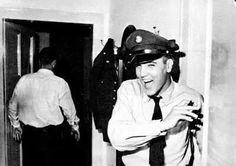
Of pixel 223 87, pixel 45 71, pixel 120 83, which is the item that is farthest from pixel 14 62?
pixel 223 87

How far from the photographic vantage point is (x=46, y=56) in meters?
1.47

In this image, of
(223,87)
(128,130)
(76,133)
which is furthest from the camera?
(76,133)

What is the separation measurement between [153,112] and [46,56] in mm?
904

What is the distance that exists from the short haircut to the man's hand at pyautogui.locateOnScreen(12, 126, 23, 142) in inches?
14.6

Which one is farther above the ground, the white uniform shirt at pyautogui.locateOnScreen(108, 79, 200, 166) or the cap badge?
the cap badge

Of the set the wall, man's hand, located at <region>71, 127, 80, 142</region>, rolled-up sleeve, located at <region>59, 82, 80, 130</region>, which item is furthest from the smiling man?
man's hand, located at <region>71, 127, 80, 142</region>

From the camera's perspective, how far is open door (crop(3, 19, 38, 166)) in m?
1.33

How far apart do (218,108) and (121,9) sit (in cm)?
103

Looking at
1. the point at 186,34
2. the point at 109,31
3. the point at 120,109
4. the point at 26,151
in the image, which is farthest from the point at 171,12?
the point at 26,151

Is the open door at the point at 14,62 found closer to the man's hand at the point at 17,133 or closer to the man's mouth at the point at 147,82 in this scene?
the man's hand at the point at 17,133

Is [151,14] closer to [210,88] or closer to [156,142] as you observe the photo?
[156,142]

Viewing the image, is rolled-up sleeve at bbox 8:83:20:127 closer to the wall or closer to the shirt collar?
the shirt collar

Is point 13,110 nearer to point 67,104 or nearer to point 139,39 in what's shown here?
point 67,104

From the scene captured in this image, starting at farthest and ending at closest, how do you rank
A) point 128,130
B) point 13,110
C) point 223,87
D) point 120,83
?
point 13,110, point 120,83, point 128,130, point 223,87
